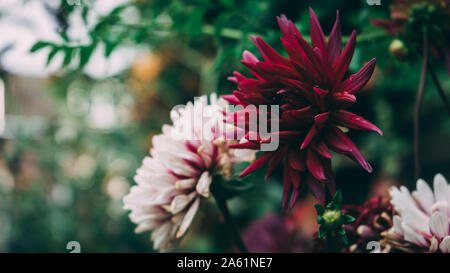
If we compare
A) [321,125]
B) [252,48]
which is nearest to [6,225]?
[252,48]

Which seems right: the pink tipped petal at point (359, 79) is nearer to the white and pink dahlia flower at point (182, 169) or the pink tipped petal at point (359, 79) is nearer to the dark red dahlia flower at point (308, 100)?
the dark red dahlia flower at point (308, 100)

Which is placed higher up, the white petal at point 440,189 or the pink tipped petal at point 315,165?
the pink tipped petal at point 315,165

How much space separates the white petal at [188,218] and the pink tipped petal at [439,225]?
0.60 feet

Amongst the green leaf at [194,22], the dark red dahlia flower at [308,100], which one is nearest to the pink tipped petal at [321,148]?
the dark red dahlia flower at [308,100]

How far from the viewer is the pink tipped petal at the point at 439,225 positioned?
0.90ft

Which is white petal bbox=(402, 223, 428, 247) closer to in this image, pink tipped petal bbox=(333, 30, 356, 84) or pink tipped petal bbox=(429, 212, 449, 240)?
pink tipped petal bbox=(429, 212, 449, 240)

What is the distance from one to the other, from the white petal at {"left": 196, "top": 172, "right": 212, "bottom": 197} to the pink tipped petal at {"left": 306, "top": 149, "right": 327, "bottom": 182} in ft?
0.30

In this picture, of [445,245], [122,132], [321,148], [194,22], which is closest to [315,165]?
[321,148]

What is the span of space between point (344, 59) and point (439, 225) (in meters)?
0.14

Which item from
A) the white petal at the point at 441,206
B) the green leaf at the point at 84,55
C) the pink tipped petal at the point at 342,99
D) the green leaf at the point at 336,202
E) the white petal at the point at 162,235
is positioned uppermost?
the green leaf at the point at 84,55

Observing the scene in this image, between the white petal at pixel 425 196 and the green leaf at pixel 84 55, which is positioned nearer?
the white petal at pixel 425 196

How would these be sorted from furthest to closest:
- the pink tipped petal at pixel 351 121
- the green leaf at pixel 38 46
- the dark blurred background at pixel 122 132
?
the dark blurred background at pixel 122 132 → the green leaf at pixel 38 46 → the pink tipped petal at pixel 351 121

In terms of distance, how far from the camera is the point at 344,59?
0.26 metres
